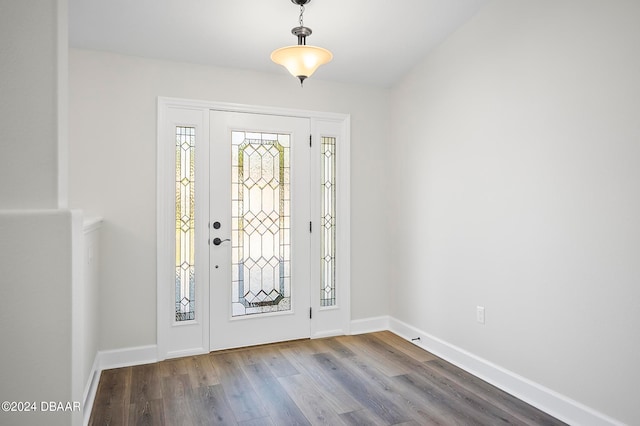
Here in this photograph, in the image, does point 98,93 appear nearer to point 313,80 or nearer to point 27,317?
point 313,80

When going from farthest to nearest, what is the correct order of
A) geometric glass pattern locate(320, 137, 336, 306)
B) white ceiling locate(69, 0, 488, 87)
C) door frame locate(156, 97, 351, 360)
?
geometric glass pattern locate(320, 137, 336, 306), door frame locate(156, 97, 351, 360), white ceiling locate(69, 0, 488, 87)

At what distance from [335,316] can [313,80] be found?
2.24m

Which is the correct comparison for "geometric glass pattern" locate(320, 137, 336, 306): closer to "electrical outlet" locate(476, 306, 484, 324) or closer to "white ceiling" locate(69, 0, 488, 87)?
"white ceiling" locate(69, 0, 488, 87)

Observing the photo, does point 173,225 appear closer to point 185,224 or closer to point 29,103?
point 185,224

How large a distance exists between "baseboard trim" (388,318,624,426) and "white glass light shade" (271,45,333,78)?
238cm

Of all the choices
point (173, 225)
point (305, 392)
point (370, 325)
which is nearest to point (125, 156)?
point (173, 225)

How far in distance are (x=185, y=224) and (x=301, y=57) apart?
5.47 ft

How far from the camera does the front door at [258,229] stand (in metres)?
3.41

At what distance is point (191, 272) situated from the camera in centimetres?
334

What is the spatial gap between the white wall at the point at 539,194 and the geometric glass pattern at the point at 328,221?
798 mm

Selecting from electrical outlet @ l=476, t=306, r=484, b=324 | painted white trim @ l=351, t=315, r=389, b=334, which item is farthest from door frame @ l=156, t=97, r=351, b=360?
electrical outlet @ l=476, t=306, r=484, b=324

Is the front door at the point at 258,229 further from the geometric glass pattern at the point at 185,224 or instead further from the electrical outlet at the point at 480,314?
the electrical outlet at the point at 480,314

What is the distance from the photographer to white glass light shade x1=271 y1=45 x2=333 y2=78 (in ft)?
8.12

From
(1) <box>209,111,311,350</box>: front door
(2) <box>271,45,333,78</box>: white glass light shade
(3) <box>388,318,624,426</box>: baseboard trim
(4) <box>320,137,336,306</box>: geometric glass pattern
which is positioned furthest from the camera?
(4) <box>320,137,336,306</box>: geometric glass pattern
